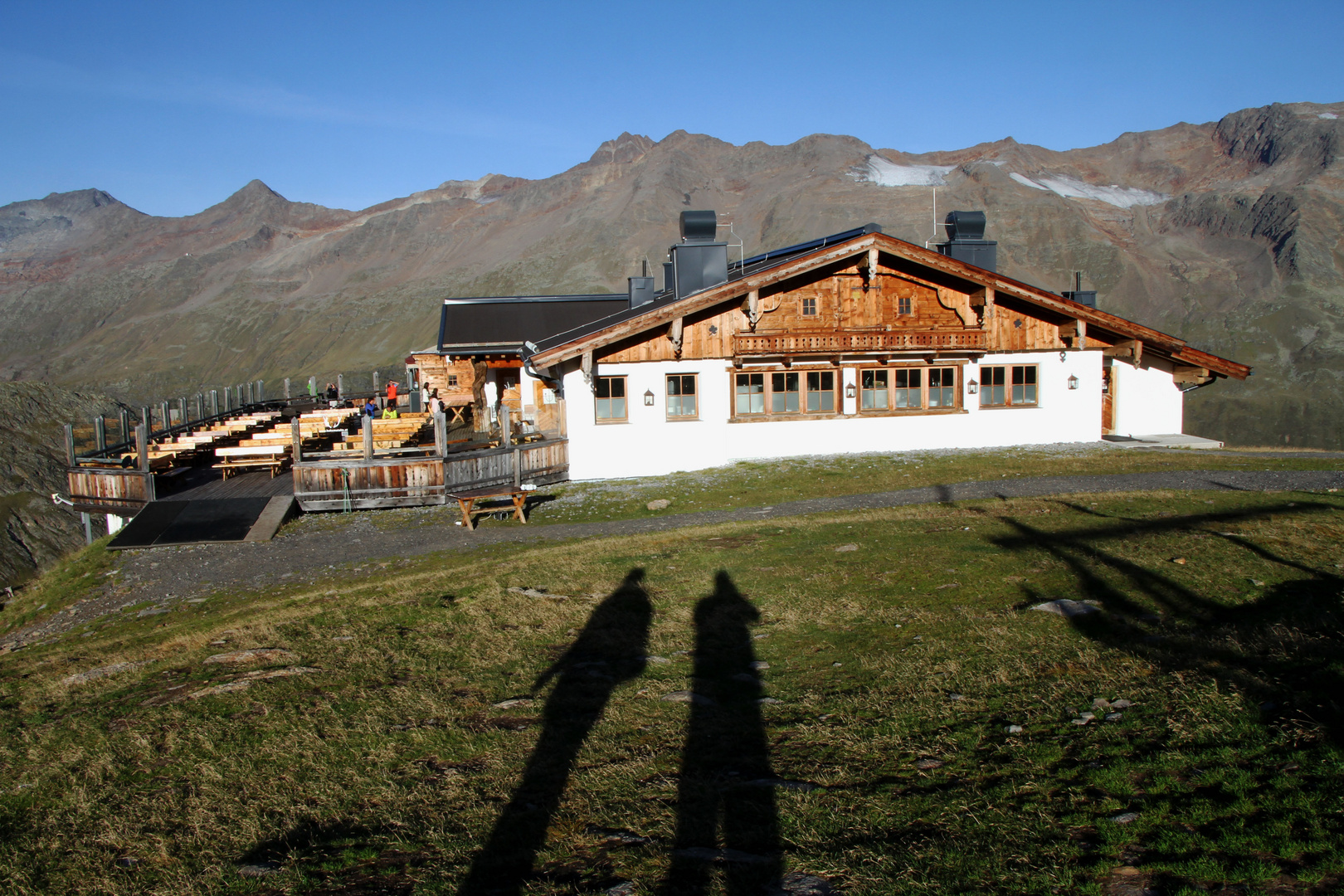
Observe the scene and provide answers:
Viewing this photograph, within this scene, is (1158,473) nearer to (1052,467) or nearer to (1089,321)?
(1052,467)

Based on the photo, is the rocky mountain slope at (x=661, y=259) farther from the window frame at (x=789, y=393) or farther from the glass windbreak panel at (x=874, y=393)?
the window frame at (x=789, y=393)

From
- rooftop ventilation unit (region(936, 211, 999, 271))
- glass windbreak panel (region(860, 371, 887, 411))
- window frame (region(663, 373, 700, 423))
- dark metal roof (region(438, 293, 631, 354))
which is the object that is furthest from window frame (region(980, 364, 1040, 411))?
dark metal roof (region(438, 293, 631, 354))

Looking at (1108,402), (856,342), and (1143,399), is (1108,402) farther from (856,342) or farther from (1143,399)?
(856,342)

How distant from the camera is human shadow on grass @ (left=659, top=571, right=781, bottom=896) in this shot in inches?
168

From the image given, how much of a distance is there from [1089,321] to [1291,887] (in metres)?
21.6

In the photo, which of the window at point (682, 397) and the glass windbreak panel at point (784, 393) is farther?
the glass windbreak panel at point (784, 393)

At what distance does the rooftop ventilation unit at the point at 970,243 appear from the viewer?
26.1m

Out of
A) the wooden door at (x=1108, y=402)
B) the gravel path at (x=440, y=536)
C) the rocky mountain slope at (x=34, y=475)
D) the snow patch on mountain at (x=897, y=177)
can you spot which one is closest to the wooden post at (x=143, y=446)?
the gravel path at (x=440, y=536)

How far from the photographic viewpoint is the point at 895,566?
1048 centimetres

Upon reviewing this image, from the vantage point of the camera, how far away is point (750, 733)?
19.9 ft

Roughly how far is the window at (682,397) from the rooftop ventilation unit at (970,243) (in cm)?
1019

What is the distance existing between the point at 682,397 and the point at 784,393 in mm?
2890

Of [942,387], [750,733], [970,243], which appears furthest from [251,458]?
[970,243]

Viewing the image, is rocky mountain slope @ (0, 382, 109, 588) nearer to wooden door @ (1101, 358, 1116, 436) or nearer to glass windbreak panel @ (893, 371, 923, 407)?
glass windbreak panel @ (893, 371, 923, 407)
